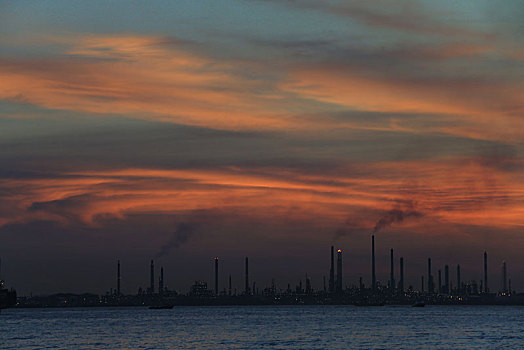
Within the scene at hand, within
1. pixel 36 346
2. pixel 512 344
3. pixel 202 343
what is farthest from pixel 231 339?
pixel 512 344

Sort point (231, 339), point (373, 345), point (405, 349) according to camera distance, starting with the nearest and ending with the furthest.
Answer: point (405, 349) < point (373, 345) < point (231, 339)

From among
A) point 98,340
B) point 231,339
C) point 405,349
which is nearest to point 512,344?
point 405,349

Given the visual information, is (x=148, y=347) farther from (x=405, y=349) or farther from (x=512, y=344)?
(x=512, y=344)

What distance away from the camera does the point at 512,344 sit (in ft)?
431

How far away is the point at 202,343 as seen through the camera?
444ft

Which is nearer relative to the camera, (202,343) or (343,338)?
(202,343)

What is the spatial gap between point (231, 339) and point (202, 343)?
42.7 feet

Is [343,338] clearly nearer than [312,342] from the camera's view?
No

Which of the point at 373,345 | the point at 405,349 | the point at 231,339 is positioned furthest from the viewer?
the point at 231,339

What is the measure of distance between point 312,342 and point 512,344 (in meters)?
30.1

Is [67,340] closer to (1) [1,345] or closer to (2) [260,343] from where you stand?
(1) [1,345]

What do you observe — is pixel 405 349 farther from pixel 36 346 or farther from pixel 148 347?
pixel 36 346

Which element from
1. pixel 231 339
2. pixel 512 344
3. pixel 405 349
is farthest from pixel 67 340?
pixel 512 344

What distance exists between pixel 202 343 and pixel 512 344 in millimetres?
46936
